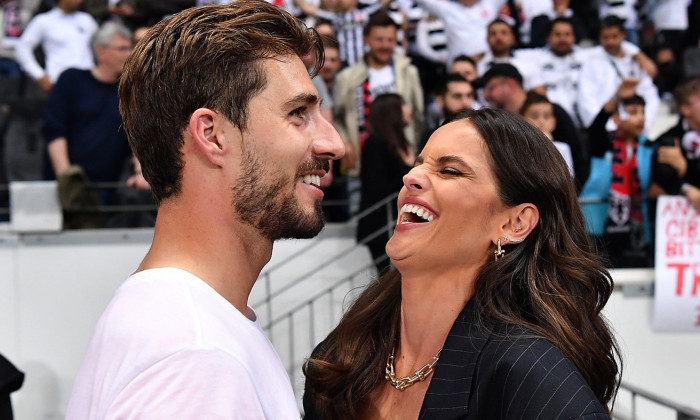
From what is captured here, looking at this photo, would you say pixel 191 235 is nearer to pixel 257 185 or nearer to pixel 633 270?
pixel 257 185

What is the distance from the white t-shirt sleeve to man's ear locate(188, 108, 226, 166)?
375 millimetres

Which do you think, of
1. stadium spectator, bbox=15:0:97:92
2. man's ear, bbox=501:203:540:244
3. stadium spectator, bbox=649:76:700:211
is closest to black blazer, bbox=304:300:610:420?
man's ear, bbox=501:203:540:244

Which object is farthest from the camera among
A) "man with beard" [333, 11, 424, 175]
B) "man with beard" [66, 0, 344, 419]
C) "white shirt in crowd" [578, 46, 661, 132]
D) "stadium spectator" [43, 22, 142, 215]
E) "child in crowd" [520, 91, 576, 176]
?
"white shirt in crowd" [578, 46, 661, 132]

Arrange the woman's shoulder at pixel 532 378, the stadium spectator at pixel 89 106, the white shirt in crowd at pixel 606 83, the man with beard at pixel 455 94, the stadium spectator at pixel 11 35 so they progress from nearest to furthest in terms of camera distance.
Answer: the woman's shoulder at pixel 532 378 < the stadium spectator at pixel 89 106 < the man with beard at pixel 455 94 < the white shirt in crowd at pixel 606 83 < the stadium spectator at pixel 11 35

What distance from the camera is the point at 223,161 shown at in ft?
4.94

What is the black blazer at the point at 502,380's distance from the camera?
76.3 inches

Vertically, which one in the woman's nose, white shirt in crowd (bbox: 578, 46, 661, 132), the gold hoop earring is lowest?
white shirt in crowd (bbox: 578, 46, 661, 132)

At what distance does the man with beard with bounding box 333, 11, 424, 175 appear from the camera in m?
6.25

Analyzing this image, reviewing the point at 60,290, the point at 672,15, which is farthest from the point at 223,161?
the point at 672,15

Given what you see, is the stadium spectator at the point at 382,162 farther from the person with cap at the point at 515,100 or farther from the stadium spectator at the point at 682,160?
the stadium spectator at the point at 682,160

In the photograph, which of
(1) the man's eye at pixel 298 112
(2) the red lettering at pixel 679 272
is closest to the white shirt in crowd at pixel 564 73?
(2) the red lettering at pixel 679 272

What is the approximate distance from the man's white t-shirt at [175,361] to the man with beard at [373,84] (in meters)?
4.75

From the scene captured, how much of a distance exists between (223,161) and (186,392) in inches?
17.4

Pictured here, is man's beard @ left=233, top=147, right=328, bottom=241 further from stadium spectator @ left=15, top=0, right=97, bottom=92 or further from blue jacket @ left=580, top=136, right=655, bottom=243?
stadium spectator @ left=15, top=0, right=97, bottom=92
